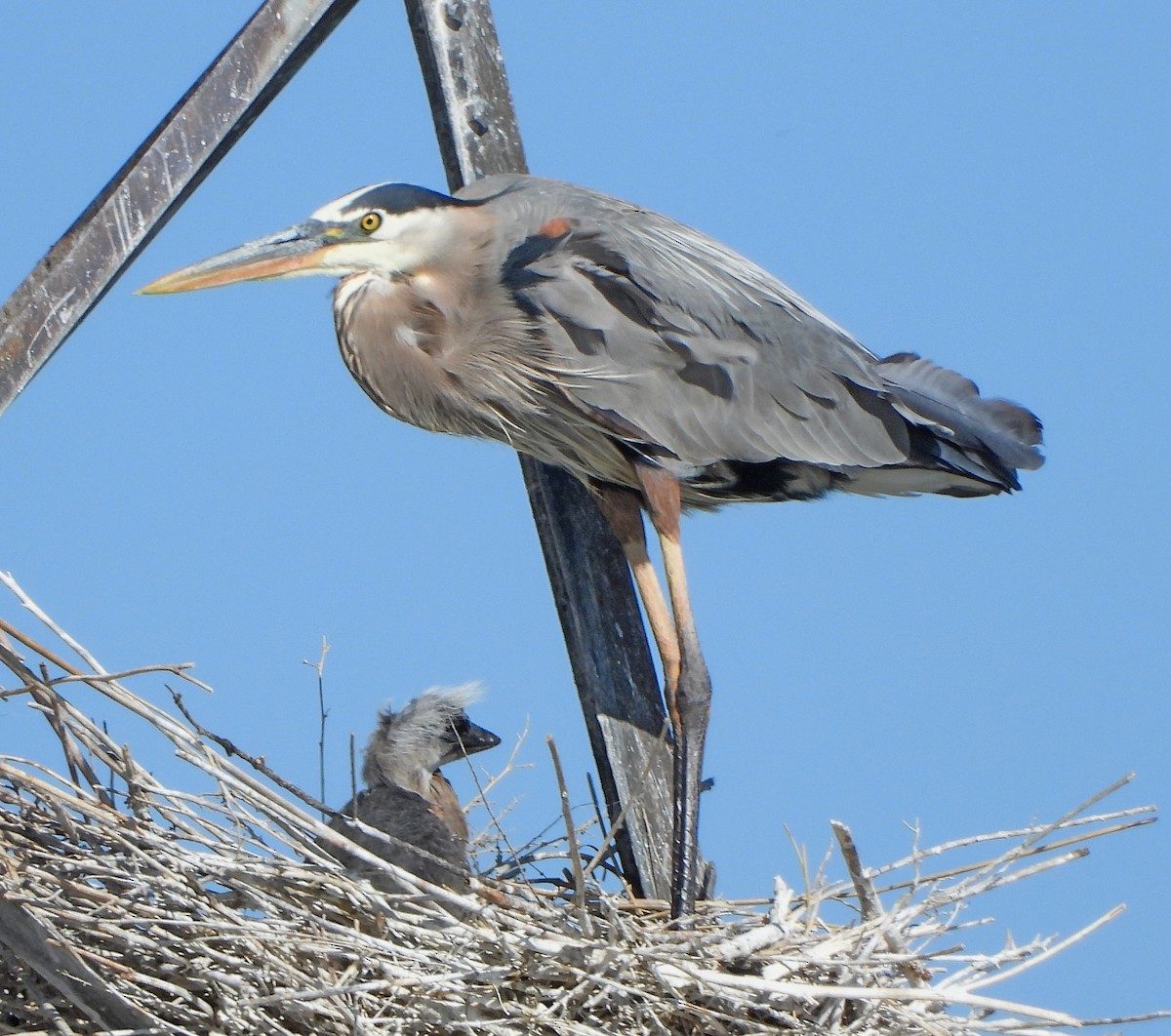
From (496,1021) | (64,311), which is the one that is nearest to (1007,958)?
(496,1021)

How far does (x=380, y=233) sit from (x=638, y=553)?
685 mm

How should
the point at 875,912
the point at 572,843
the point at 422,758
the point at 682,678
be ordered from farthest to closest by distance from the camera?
the point at 422,758 → the point at 682,678 → the point at 875,912 → the point at 572,843

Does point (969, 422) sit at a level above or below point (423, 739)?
above

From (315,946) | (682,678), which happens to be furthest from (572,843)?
(682,678)

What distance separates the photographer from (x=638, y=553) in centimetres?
301

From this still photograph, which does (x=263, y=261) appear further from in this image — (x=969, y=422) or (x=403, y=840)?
(x=969, y=422)

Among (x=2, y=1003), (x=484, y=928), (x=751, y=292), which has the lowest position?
(x=2, y=1003)

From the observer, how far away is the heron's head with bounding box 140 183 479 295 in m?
2.89

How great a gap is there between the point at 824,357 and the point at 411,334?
71 centimetres

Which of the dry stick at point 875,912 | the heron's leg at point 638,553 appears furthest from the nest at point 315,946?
the heron's leg at point 638,553

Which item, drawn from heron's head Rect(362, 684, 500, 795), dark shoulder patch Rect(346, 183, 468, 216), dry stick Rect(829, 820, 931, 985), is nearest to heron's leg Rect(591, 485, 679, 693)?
heron's head Rect(362, 684, 500, 795)

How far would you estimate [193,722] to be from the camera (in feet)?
7.57

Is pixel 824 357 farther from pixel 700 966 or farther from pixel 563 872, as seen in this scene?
pixel 700 966

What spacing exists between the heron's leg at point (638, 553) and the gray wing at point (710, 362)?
0.16 meters
